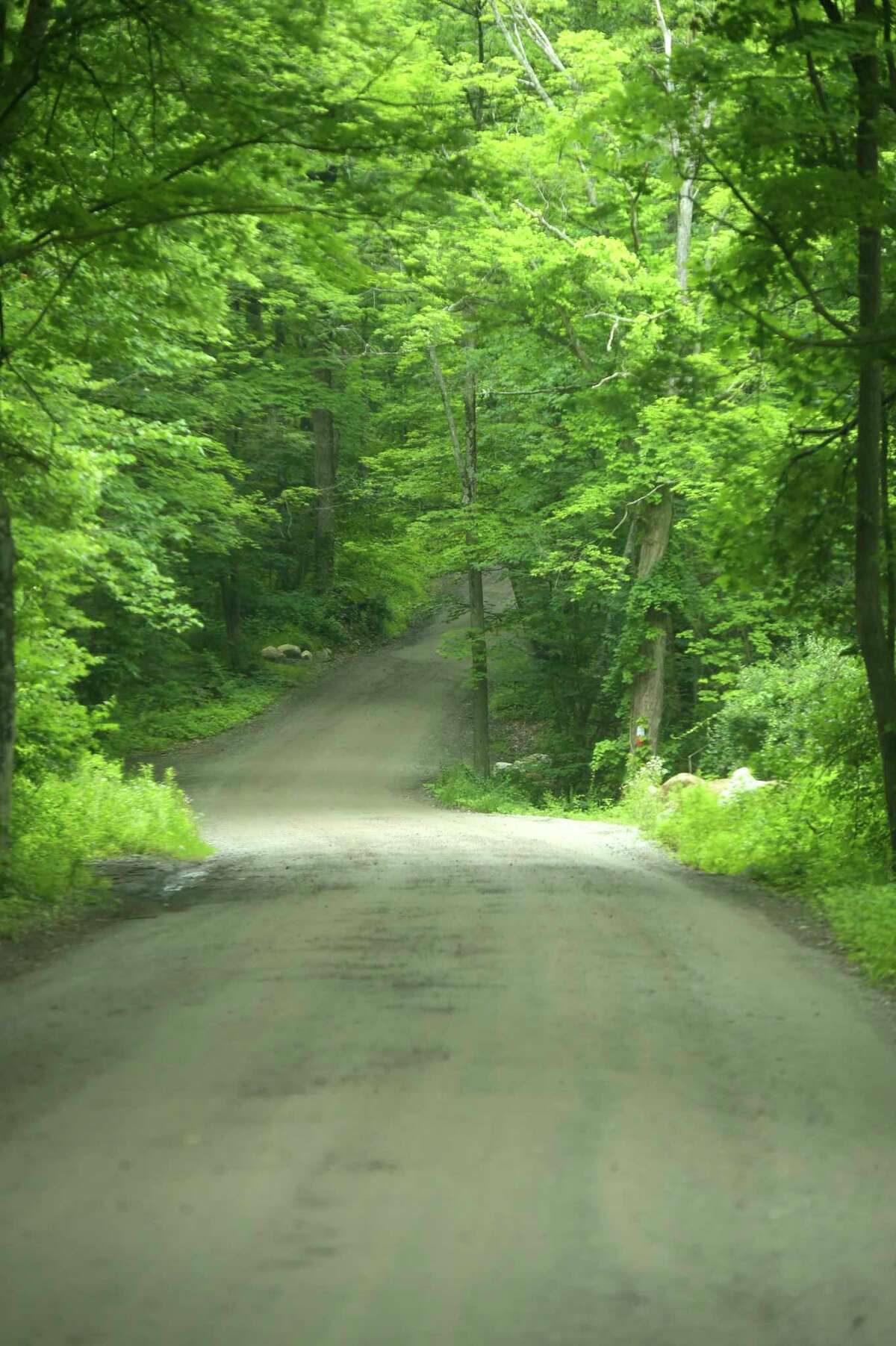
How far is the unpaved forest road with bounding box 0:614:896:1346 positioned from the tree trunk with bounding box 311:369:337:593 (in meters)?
33.3

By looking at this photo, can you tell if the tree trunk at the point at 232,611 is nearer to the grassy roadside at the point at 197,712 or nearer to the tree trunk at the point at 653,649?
the grassy roadside at the point at 197,712

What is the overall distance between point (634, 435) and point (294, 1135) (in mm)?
19700

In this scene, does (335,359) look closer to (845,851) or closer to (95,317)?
(95,317)

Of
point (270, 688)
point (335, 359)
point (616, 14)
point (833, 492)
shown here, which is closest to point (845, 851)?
point (833, 492)

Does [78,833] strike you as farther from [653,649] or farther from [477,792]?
[477,792]

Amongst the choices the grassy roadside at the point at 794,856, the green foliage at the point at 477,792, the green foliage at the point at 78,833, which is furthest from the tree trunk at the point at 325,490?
the green foliage at the point at 78,833

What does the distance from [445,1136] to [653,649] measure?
22656 mm

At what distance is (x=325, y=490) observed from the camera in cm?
4238

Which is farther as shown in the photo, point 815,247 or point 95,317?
point 95,317

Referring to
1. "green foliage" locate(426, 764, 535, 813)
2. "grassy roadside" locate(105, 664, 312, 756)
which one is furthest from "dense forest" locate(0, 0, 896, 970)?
"grassy roadside" locate(105, 664, 312, 756)

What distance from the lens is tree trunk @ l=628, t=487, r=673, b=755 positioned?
2697cm

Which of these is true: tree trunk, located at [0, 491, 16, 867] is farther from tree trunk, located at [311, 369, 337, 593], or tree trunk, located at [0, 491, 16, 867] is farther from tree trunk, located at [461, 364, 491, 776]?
tree trunk, located at [311, 369, 337, 593]

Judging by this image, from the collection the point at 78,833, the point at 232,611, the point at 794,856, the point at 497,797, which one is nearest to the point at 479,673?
the point at 497,797

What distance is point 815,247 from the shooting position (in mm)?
12109
